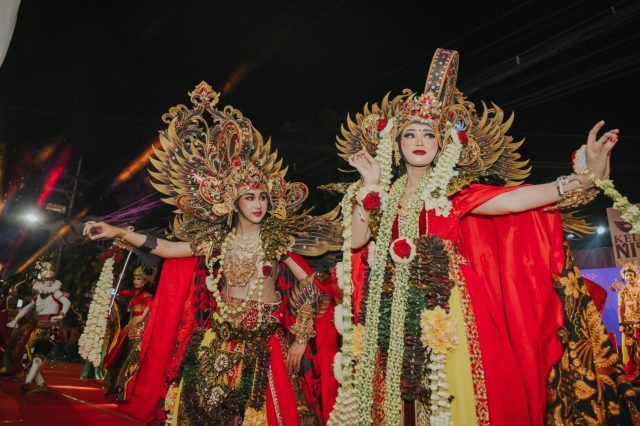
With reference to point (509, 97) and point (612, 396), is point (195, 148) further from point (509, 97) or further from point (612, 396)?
point (509, 97)

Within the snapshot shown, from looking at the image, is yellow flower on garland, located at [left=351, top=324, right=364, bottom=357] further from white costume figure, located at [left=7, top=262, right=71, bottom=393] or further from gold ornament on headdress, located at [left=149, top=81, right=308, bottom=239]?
white costume figure, located at [left=7, top=262, right=71, bottom=393]

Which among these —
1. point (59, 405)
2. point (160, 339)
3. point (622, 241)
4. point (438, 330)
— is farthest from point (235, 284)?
point (622, 241)

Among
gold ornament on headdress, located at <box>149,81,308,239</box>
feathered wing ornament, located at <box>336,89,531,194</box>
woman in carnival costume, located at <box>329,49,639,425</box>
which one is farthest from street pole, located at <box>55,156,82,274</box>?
woman in carnival costume, located at <box>329,49,639,425</box>

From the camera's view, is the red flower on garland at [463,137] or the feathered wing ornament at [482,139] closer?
the red flower on garland at [463,137]

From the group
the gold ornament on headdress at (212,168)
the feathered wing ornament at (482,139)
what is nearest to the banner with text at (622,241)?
the feathered wing ornament at (482,139)

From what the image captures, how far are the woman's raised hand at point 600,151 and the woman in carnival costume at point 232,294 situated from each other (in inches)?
83.0

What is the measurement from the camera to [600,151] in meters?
2.27

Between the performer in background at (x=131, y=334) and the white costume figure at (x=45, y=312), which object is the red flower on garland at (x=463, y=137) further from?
the white costume figure at (x=45, y=312)

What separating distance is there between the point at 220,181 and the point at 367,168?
5.27ft

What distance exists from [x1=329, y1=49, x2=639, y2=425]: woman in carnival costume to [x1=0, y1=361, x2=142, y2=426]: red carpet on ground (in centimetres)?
386

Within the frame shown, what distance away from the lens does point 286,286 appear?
12.7 feet

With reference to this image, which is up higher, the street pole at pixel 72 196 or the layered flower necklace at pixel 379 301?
the street pole at pixel 72 196

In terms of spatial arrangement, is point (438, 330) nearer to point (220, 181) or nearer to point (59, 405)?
point (220, 181)

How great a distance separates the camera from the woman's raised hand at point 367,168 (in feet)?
9.04
